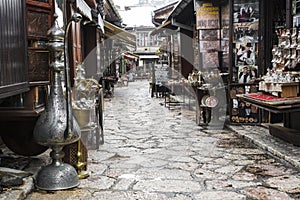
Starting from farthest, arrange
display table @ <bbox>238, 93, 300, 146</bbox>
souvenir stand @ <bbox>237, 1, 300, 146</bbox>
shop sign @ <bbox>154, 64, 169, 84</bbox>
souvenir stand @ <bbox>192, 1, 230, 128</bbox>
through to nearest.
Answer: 1. shop sign @ <bbox>154, 64, 169, 84</bbox>
2. souvenir stand @ <bbox>192, 1, 230, 128</bbox>
3. souvenir stand @ <bbox>237, 1, 300, 146</bbox>
4. display table @ <bbox>238, 93, 300, 146</bbox>

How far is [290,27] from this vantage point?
873 centimetres

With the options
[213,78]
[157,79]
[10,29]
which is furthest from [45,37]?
[157,79]

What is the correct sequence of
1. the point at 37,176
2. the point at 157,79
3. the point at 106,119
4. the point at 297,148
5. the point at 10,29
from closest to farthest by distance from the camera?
1. the point at 10,29
2. the point at 37,176
3. the point at 297,148
4. the point at 106,119
5. the point at 157,79

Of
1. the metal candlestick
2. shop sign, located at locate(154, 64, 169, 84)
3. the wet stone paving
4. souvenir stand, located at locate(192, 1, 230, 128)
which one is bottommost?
the wet stone paving

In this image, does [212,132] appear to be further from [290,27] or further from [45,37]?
[45,37]

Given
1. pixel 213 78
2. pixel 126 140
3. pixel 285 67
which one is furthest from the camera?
pixel 213 78

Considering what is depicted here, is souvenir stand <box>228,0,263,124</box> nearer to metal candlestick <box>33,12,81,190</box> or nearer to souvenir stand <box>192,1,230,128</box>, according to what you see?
souvenir stand <box>192,1,230,128</box>

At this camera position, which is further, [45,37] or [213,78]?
[213,78]

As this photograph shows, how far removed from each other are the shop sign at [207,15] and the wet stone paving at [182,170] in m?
4.14

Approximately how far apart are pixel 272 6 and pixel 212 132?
3.72m

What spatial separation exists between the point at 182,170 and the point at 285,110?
2.15 metres

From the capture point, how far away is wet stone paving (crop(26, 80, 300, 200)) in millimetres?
5641

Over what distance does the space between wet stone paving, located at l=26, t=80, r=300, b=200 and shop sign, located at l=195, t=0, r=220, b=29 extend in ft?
13.6

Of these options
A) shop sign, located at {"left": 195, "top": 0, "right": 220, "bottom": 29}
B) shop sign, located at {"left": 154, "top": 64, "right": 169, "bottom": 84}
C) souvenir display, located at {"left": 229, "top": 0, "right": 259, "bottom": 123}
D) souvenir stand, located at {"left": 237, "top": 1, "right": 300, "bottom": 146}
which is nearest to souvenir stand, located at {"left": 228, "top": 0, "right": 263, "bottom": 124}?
souvenir display, located at {"left": 229, "top": 0, "right": 259, "bottom": 123}
